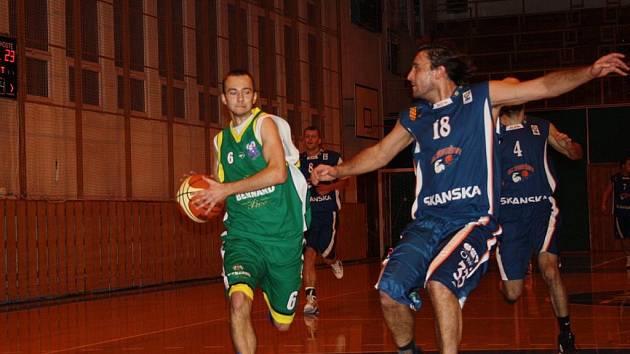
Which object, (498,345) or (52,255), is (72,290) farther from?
(498,345)

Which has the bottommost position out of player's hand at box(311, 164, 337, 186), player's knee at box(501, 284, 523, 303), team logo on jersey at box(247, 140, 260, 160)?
player's knee at box(501, 284, 523, 303)

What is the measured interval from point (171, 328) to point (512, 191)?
3.80 metres

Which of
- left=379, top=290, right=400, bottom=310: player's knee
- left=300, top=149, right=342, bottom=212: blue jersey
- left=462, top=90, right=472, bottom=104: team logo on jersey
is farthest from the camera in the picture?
left=300, top=149, right=342, bottom=212: blue jersey

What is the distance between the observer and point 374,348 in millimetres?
7750

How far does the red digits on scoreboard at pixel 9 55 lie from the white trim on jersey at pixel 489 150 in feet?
30.1

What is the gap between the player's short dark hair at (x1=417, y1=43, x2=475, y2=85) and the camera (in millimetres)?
5371

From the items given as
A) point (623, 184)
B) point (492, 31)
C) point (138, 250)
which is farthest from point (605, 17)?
point (138, 250)

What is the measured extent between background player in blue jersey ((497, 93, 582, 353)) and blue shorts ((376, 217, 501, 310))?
241 cm

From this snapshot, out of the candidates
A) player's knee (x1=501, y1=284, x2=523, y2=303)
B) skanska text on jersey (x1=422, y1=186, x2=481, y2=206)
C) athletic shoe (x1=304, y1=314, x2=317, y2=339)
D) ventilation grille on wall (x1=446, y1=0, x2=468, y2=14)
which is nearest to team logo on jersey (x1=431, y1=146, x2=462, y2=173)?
skanska text on jersey (x1=422, y1=186, x2=481, y2=206)

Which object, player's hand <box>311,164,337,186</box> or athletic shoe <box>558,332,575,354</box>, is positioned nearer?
player's hand <box>311,164,337,186</box>

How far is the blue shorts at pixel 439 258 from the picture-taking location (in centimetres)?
497

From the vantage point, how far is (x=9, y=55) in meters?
13.1

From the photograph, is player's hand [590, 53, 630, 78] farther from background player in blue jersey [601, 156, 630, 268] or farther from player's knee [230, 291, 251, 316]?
background player in blue jersey [601, 156, 630, 268]

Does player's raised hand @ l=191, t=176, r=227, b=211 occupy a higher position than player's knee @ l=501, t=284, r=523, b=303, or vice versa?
player's raised hand @ l=191, t=176, r=227, b=211
